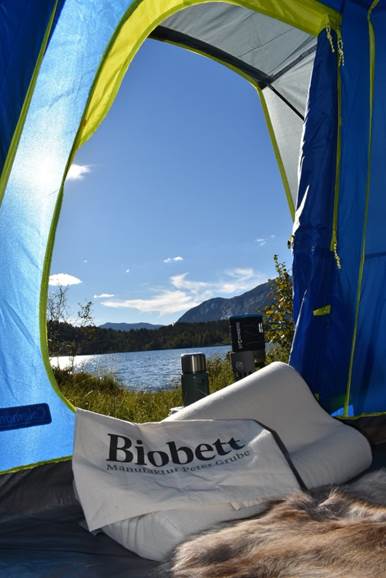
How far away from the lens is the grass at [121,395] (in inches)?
179

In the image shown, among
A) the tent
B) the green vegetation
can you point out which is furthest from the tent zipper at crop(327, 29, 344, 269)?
the green vegetation

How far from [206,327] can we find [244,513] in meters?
9.30

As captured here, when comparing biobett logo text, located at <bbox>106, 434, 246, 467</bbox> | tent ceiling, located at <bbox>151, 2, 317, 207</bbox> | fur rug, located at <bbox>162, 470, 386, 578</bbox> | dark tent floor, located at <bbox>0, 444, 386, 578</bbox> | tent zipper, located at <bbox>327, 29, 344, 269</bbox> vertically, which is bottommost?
dark tent floor, located at <bbox>0, 444, 386, 578</bbox>

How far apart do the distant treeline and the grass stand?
262mm

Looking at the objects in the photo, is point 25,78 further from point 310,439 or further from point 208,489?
point 310,439

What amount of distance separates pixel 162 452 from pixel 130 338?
10727 mm

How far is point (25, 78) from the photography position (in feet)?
5.45

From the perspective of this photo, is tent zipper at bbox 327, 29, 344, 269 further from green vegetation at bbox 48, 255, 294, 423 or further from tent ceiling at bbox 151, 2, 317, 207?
green vegetation at bbox 48, 255, 294, 423

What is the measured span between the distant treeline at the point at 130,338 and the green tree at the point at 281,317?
0.40 m

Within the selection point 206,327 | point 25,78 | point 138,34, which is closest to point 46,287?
point 25,78

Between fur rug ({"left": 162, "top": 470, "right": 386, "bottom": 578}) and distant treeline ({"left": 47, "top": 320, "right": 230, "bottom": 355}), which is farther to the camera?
distant treeline ({"left": 47, "top": 320, "right": 230, "bottom": 355})

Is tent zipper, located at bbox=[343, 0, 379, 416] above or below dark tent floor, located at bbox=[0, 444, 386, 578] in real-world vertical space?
above

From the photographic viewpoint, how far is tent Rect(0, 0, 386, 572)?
1.73m

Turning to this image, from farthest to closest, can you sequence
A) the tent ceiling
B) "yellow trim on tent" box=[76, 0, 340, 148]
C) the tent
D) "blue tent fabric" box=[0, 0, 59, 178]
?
1. the tent ceiling
2. "yellow trim on tent" box=[76, 0, 340, 148]
3. the tent
4. "blue tent fabric" box=[0, 0, 59, 178]
